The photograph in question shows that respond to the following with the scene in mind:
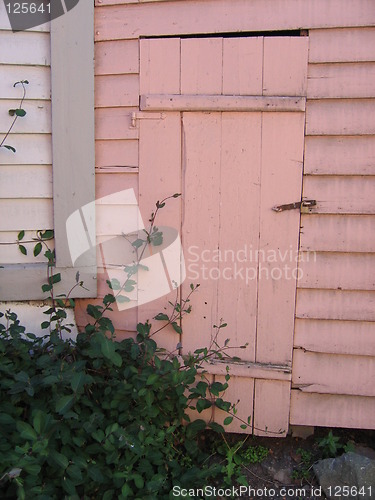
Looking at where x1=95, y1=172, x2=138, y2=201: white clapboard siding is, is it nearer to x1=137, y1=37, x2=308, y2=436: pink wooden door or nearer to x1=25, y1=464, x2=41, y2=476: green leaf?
x1=137, y1=37, x2=308, y2=436: pink wooden door

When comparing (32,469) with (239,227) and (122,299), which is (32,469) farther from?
(239,227)

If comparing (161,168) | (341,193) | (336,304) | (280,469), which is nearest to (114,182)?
(161,168)

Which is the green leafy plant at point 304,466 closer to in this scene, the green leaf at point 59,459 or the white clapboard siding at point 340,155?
the green leaf at point 59,459

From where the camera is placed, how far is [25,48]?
9.11 ft

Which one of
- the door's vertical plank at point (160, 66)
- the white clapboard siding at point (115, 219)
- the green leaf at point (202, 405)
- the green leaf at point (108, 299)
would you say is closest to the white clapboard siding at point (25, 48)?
the door's vertical plank at point (160, 66)

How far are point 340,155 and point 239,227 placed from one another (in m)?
0.64

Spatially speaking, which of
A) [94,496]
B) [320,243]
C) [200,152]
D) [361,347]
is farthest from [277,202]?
[94,496]

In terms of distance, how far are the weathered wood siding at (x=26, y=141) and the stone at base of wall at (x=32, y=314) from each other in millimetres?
249

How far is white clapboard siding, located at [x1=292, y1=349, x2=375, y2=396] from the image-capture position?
275 centimetres

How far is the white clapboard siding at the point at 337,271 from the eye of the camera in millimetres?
2689

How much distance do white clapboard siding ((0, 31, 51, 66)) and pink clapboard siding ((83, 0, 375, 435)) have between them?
29 cm

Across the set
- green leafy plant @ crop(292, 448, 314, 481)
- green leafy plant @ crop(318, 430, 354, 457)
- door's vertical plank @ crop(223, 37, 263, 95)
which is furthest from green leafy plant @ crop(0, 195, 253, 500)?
door's vertical plank @ crop(223, 37, 263, 95)

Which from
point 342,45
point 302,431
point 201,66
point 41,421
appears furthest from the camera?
point 302,431

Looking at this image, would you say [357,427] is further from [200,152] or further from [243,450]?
[200,152]
